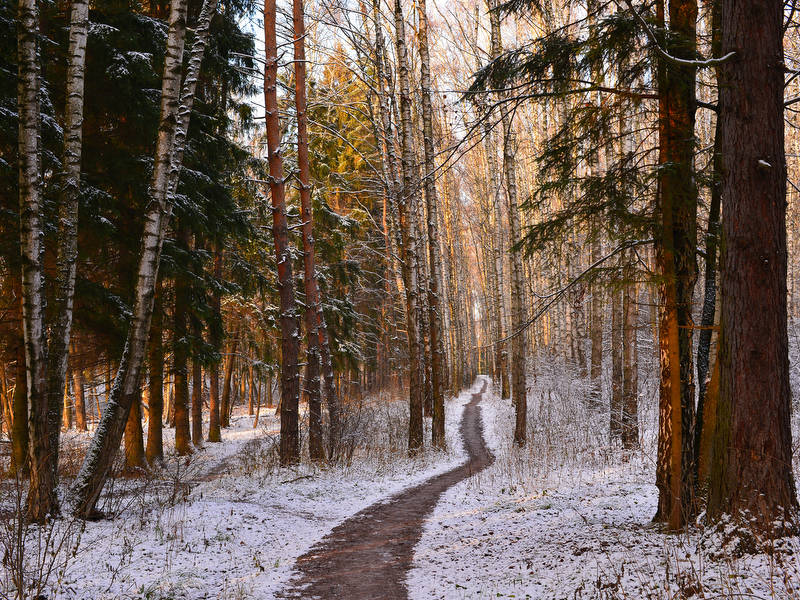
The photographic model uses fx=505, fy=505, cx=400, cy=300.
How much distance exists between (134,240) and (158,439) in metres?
5.14

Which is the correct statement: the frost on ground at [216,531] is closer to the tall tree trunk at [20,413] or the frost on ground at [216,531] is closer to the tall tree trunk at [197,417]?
the tall tree trunk at [20,413]

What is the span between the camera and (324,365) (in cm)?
1312

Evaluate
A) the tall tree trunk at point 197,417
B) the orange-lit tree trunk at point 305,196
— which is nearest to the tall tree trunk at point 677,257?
the orange-lit tree trunk at point 305,196

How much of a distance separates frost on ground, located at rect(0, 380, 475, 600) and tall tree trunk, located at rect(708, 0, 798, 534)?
14.5 feet

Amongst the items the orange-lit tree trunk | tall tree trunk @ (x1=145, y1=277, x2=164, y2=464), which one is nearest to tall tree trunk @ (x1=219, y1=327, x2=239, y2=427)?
tall tree trunk @ (x1=145, y1=277, x2=164, y2=464)

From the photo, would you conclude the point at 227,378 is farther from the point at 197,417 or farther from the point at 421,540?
the point at 421,540

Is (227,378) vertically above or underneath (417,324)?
underneath

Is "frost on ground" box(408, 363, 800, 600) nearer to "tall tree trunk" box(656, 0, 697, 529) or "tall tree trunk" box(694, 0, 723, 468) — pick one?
"tall tree trunk" box(656, 0, 697, 529)

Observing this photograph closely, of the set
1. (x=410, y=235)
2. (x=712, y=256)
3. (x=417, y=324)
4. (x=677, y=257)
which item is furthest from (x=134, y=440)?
(x=712, y=256)

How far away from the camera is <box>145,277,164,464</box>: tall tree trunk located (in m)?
11.8

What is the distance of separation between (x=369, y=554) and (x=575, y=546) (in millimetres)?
2416

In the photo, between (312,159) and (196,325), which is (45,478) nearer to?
(196,325)

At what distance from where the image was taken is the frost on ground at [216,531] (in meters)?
4.63

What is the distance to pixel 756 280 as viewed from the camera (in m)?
4.18
